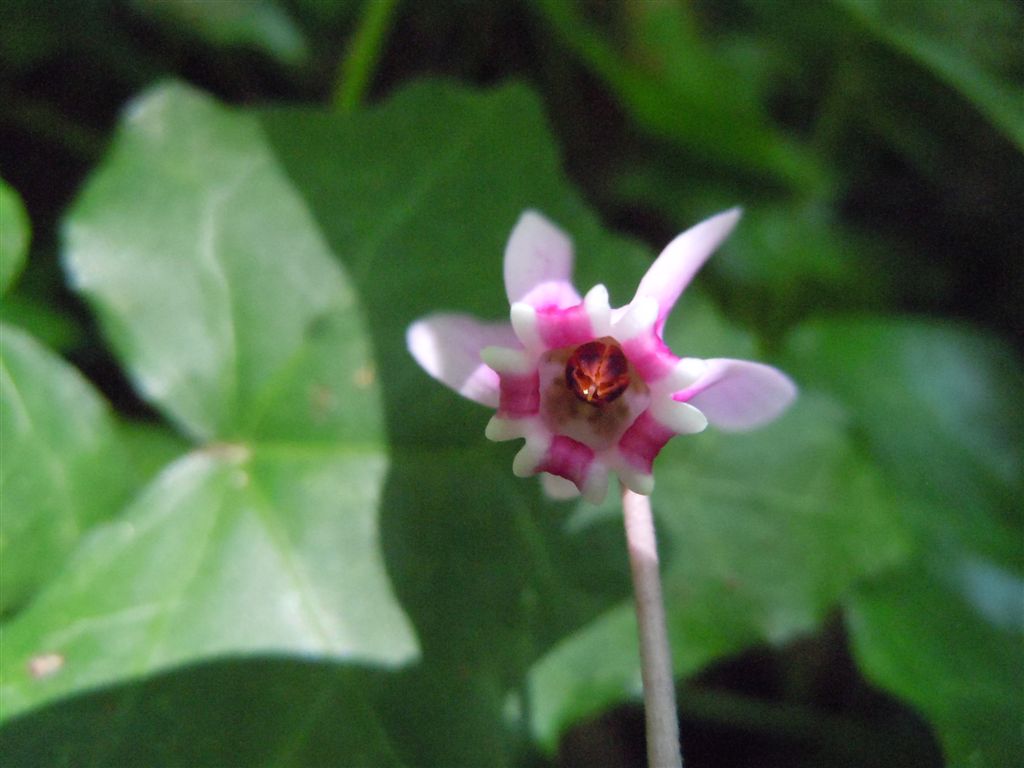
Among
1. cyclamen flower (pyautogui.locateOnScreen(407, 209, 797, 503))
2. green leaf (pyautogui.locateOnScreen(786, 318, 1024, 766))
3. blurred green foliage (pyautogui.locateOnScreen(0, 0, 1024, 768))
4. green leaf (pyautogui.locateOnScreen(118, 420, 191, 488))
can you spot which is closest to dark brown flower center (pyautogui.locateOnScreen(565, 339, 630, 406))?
cyclamen flower (pyautogui.locateOnScreen(407, 209, 797, 503))

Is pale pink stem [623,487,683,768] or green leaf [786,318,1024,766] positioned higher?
pale pink stem [623,487,683,768]

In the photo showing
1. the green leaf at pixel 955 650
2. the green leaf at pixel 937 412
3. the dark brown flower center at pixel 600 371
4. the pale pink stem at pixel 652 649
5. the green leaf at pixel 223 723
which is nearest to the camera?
the pale pink stem at pixel 652 649

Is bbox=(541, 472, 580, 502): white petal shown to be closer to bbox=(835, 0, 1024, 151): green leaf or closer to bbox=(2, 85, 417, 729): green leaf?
bbox=(2, 85, 417, 729): green leaf

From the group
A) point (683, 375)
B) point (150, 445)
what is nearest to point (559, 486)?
point (683, 375)

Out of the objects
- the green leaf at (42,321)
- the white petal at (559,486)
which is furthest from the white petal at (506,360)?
the green leaf at (42,321)

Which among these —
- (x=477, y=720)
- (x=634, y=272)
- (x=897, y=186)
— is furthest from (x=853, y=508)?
(x=897, y=186)

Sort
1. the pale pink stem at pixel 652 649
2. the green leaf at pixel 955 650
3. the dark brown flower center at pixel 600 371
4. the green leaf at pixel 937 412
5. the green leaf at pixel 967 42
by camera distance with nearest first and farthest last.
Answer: the pale pink stem at pixel 652 649, the dark brown flower center at pixel 600 371, the green leaf at pixel 955 650, the green leaf at pixel 967 42, the green leaf at pixel 937 412

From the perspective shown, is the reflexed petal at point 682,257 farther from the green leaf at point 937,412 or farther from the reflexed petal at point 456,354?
the green leaf at point 937,412
